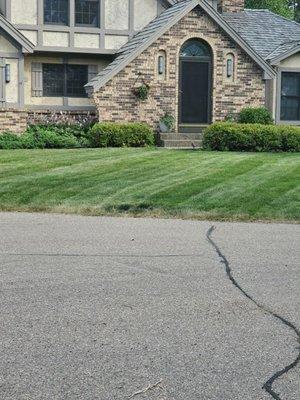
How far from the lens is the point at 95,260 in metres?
7.32

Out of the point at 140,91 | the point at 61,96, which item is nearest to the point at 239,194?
the point at 140,91

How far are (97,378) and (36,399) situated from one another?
44cm

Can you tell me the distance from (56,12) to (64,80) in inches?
97.1

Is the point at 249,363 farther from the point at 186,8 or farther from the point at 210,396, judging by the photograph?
the point at 186,8

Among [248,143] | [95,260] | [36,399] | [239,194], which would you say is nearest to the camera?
[36,399]

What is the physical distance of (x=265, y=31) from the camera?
27953mm

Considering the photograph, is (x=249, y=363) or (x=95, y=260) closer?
(x=249, y=363)

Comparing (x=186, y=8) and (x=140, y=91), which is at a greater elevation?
(x=186, y=8)

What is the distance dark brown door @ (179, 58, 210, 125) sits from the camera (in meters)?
23.9

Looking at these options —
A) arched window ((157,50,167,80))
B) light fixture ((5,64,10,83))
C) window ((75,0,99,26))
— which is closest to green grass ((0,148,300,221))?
arched window ((157,50,167,80))

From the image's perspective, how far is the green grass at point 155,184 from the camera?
35.1 ft

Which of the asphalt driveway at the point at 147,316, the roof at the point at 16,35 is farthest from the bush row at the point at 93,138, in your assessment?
the asphalt driveway at the point at 147,316

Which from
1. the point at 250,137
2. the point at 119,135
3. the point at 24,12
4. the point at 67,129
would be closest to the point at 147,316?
the point at 250,137

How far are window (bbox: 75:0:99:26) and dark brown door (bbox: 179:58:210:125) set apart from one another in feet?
12.8
